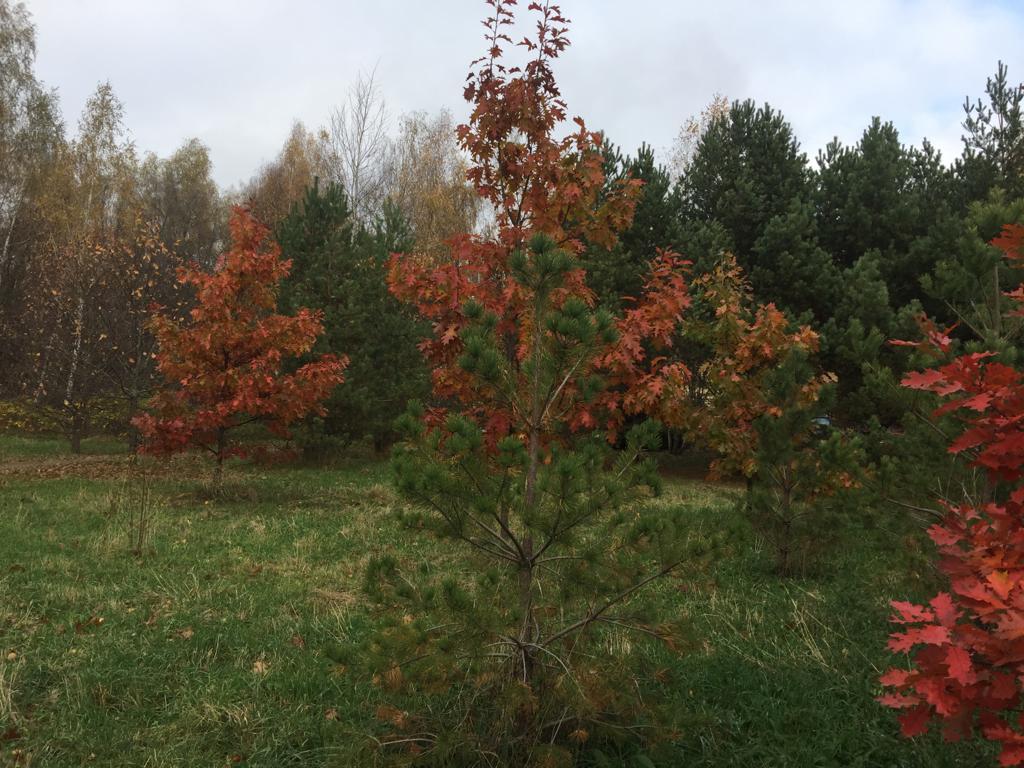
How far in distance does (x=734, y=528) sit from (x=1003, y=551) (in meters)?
0.83

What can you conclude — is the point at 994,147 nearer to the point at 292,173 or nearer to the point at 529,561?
the point at 529,561

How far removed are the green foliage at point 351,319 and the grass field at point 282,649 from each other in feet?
17.7

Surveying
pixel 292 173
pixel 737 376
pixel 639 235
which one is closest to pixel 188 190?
pixel 292 173

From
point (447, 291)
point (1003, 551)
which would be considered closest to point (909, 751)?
point (1003, 551)

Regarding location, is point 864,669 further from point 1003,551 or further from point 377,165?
point 377,165

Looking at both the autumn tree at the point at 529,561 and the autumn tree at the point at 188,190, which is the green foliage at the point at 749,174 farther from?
→ the autumn tree at the point at 188,190

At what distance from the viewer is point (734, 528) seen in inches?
96.9

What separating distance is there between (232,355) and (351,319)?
12.8 feet

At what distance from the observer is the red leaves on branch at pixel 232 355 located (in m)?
8.31

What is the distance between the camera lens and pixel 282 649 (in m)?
3.94

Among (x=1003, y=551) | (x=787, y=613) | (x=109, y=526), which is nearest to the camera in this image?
(x=1003, y=551)

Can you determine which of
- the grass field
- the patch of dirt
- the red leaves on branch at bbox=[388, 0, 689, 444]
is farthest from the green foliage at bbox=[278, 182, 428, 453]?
the red leaves on branch at bbox=[388, 0, 689, 444]

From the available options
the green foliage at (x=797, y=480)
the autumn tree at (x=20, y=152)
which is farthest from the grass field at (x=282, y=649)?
the autumn tree at (x=20, y=152)

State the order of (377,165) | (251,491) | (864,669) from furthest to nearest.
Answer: (377,165), (251,491), (864,669)
